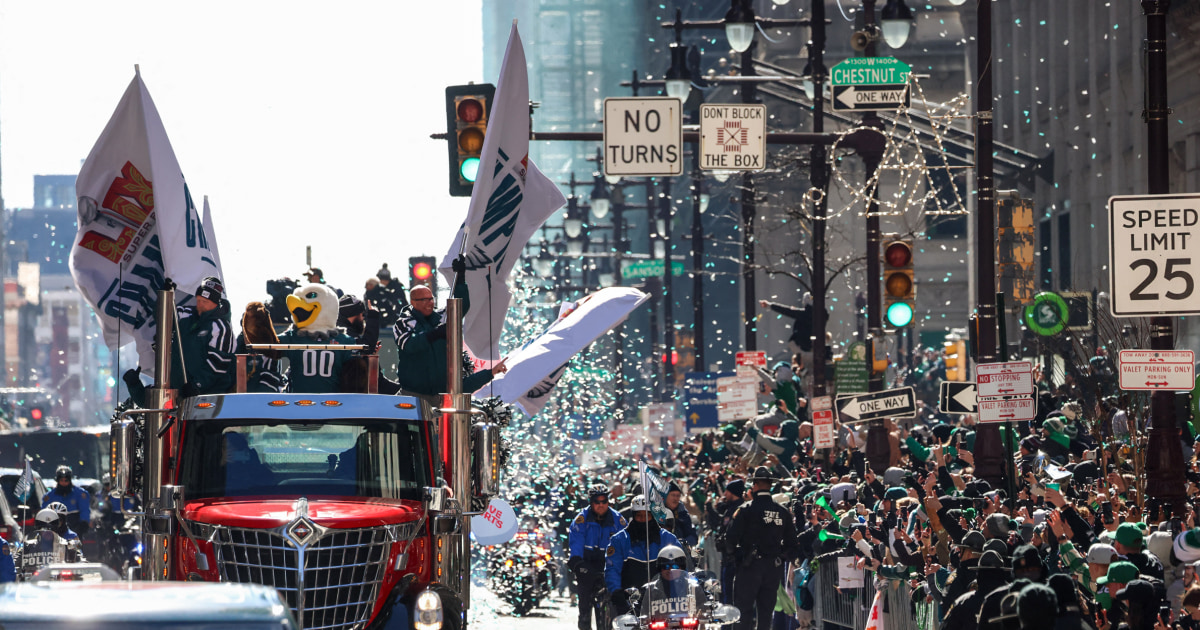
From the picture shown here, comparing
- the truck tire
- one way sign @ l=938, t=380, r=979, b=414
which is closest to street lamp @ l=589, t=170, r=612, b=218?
one way sign @ l=938, t=380, r=979, b=414

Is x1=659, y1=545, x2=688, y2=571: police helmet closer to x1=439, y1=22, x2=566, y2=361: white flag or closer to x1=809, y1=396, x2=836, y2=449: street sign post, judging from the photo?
x1=439, y1=22, x2=566, y2=361: white flag

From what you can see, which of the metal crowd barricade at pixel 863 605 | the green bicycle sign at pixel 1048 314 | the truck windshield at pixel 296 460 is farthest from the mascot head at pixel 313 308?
the green bicycle sign at pixel 1048 314

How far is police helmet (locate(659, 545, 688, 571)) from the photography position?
14.1 meters

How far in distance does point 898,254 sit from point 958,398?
2.74 meters

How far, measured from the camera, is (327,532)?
11.2 metres

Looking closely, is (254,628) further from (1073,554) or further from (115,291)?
(115,291)

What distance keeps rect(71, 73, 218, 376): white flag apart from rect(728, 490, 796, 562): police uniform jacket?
5.80 meters

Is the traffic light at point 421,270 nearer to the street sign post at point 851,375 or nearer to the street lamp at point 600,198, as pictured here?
the street sign post at point 851,375

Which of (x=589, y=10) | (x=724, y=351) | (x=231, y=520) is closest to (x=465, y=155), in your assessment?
(x=231, y=520)

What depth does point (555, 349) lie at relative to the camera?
1700cm

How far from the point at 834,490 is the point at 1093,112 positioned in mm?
27665

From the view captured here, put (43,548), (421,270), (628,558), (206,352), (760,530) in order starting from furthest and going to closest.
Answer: (421,270) → (43,548) → (760,530) → (628,558) → (206,352)

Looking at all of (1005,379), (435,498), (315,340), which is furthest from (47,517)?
(1005,379)

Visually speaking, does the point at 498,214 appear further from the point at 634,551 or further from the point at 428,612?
the point at 428,612
